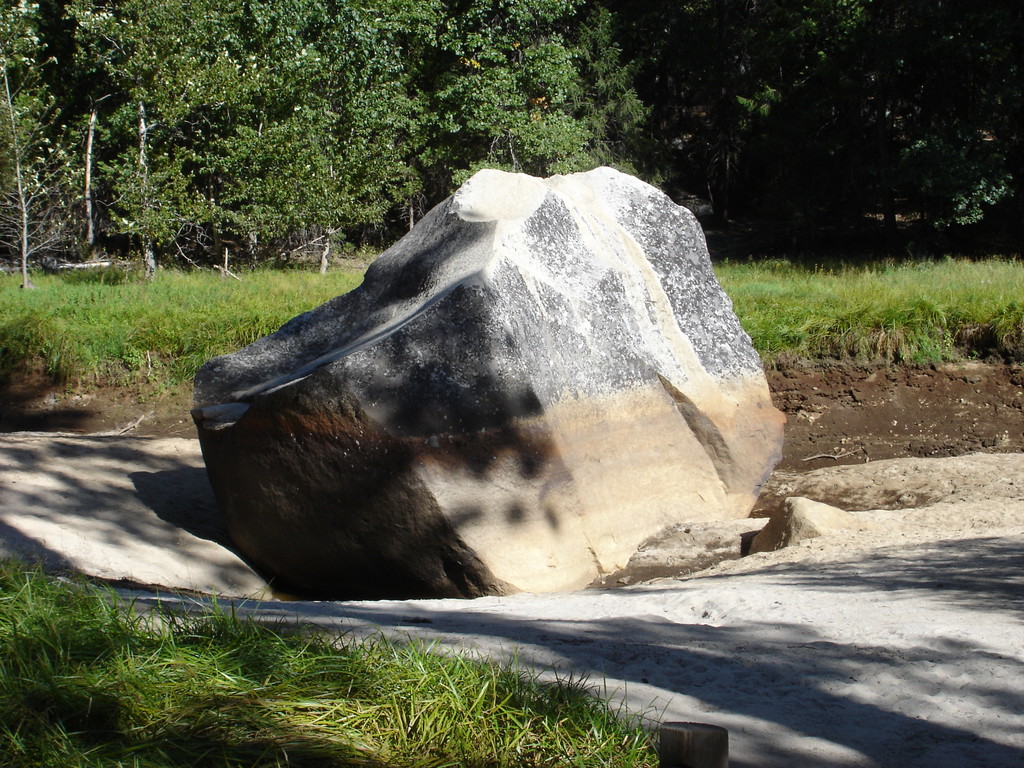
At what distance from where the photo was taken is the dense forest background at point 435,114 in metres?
16.6

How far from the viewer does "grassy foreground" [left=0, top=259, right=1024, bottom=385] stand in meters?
9.84

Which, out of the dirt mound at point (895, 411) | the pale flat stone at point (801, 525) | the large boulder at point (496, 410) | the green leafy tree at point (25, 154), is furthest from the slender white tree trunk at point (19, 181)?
the pale flat stone at point (801, 525)

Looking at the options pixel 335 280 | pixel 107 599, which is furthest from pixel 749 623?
pixel 335 280

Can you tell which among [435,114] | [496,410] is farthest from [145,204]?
[496,410]

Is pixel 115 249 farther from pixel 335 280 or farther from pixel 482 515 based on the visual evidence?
pixel 482 515

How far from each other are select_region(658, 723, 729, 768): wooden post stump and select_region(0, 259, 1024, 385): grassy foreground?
827 centimetres

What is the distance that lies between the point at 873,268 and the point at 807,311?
20.7ft

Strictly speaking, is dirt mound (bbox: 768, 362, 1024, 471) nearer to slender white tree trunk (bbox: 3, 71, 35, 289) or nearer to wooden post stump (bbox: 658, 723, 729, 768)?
wooden post stump (bbox: 658, 723, 729, 768)

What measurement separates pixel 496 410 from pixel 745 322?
18.4 feet

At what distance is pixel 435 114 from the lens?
21.0 meters

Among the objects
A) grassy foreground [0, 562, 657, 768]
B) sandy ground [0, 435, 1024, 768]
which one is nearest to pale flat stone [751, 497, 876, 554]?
sandy ground [0, 435, 1024, 768]

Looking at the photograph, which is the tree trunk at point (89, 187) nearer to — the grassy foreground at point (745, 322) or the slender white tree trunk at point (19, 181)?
the slender white tree trunk at point (19, 181)

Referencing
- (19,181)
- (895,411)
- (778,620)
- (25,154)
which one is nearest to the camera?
(778,620)

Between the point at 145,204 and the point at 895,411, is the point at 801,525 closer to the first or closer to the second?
the point at 895,411
